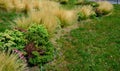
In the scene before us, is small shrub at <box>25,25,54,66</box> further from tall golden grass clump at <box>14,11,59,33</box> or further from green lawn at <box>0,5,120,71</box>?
tall golden grass clump at <box>14,11,59,33</box>

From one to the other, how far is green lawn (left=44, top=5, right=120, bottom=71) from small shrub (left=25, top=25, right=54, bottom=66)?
321 millimetres

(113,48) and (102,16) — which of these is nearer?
(113,48)

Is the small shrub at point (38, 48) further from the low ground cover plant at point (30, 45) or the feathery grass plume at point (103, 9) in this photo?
the feathery grass plume at point (103, 9)

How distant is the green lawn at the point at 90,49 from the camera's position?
802cm

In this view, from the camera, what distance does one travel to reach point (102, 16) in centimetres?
1648

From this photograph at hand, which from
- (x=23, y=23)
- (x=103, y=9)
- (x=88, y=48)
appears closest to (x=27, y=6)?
(x=23, y=23)

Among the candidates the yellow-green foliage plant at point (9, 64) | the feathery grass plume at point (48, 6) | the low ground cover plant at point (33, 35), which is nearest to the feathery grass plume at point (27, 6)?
the low ground cover plant at point (33, 35)

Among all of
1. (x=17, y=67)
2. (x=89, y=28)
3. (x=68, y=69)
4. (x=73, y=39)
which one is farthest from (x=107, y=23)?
(x=17, y=67)

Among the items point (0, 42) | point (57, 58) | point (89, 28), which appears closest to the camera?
point (0, 42)

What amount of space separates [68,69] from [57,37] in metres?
2.89

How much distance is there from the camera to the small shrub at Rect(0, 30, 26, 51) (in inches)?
302

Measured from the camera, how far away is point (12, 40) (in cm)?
805

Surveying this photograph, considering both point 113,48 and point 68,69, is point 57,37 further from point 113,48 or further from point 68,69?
point 68,69

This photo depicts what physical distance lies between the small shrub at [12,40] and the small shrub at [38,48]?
0.20 meters
